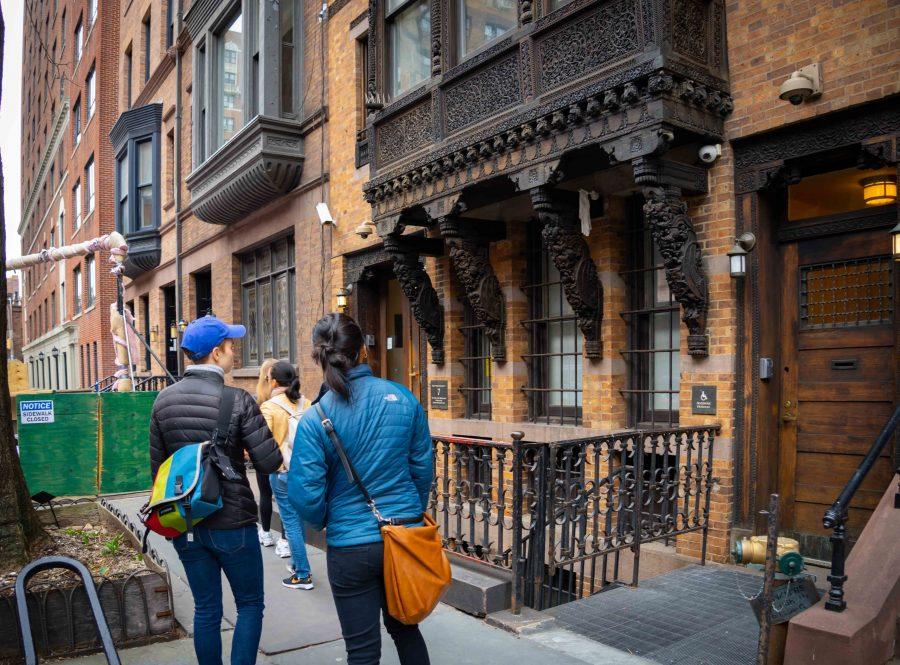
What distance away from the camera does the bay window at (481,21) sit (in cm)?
809

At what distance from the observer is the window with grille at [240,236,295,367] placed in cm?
1412

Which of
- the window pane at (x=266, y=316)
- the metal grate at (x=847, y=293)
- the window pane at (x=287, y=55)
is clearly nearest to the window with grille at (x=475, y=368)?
the metal grate at (x=847, y=293)

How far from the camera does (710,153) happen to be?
257 inches

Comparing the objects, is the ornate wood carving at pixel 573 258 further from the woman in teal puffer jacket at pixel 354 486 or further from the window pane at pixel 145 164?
the window pane at pixel 145 164

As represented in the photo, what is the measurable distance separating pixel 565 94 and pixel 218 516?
4949mm

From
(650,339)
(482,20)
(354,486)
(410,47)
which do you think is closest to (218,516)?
(354,486)

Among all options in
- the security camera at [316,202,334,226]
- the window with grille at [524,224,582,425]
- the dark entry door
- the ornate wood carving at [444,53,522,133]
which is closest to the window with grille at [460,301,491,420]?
the window with grille at [524,224,582,425]

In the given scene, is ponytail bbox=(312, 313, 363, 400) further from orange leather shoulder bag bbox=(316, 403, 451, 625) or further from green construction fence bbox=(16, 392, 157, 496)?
green construction fence bbox=(16, 392, 157, 496)

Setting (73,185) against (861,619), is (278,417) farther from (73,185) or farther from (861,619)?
(73,185)

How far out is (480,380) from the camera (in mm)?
10070

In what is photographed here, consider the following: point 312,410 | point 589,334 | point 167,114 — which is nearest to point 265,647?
point 312,410

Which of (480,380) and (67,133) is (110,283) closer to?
(67,133)

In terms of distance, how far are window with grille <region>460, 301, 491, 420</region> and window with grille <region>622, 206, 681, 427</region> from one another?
2.54 meters

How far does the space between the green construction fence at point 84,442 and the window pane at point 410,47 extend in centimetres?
543
